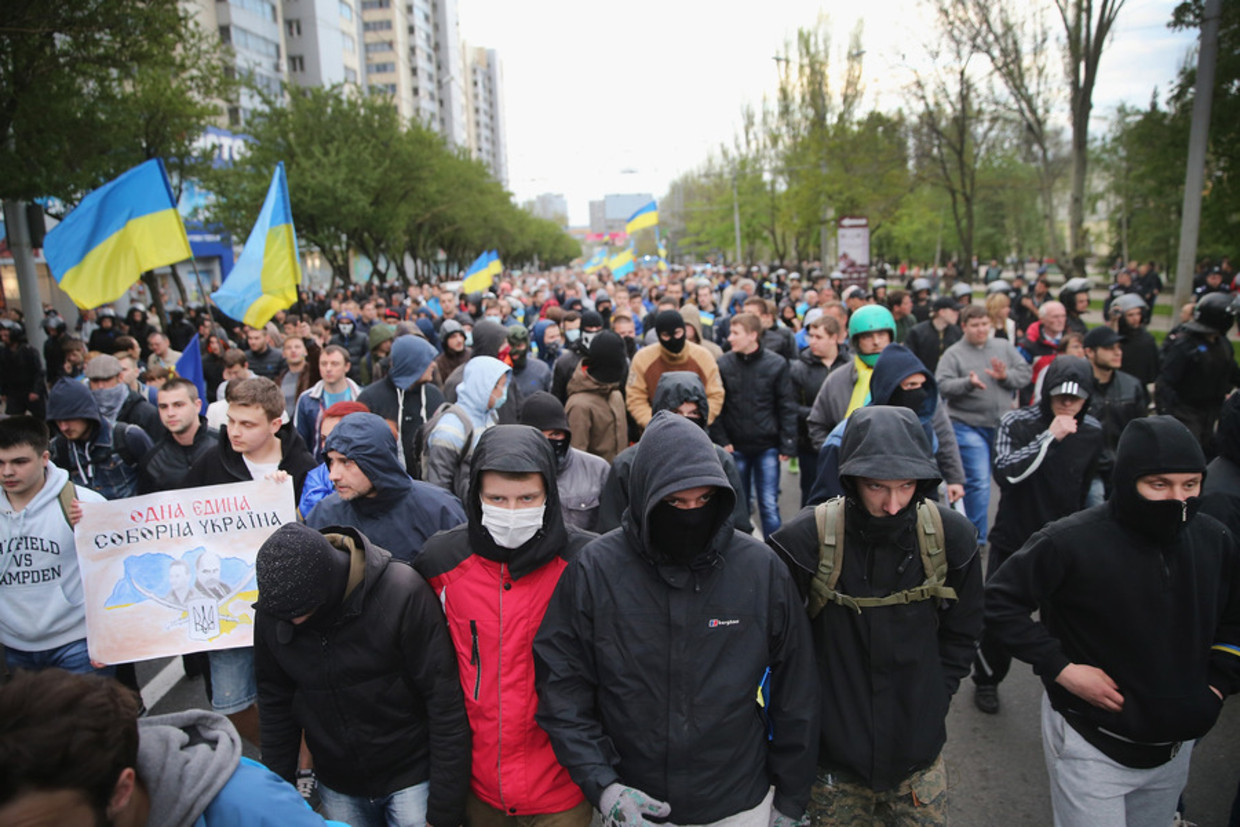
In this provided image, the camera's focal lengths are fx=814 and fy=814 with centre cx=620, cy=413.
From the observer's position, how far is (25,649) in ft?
12.3

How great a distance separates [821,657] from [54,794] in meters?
2.02

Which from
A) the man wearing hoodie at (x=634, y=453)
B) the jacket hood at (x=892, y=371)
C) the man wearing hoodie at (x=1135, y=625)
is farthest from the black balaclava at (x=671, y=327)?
the man wearing hoodie at (x=1135, y=625)

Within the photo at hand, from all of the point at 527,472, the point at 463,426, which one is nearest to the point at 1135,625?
the point at 527,472

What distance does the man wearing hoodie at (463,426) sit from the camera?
450cm

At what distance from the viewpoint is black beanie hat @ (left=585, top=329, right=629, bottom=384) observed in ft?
19.1

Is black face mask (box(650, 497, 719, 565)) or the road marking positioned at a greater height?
black face mask (box(650, 497, 719, 565))

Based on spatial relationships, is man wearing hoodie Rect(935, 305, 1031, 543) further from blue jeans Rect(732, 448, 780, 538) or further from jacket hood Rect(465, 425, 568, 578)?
jacket hood Rect(465, 425, 568, 578)

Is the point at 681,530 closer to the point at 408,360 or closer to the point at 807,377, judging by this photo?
the point at 408,360

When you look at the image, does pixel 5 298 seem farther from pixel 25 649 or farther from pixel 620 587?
pixel 620 587

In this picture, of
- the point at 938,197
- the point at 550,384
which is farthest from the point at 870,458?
the point at 938,197

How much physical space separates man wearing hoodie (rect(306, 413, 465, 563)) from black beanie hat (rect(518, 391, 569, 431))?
815 mm

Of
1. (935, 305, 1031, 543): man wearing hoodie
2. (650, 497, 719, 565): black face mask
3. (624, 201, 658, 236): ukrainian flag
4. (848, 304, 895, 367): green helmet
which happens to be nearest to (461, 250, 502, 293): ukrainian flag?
(624, 201, 658, 236): ukrainian flag

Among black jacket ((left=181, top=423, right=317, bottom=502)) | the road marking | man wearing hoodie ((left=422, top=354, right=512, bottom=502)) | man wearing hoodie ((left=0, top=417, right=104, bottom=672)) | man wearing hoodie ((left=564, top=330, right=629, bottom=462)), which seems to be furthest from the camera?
man wearing hoodie ((left=564, top=330, right=629, bottom=462))

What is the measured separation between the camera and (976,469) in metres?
6.52
